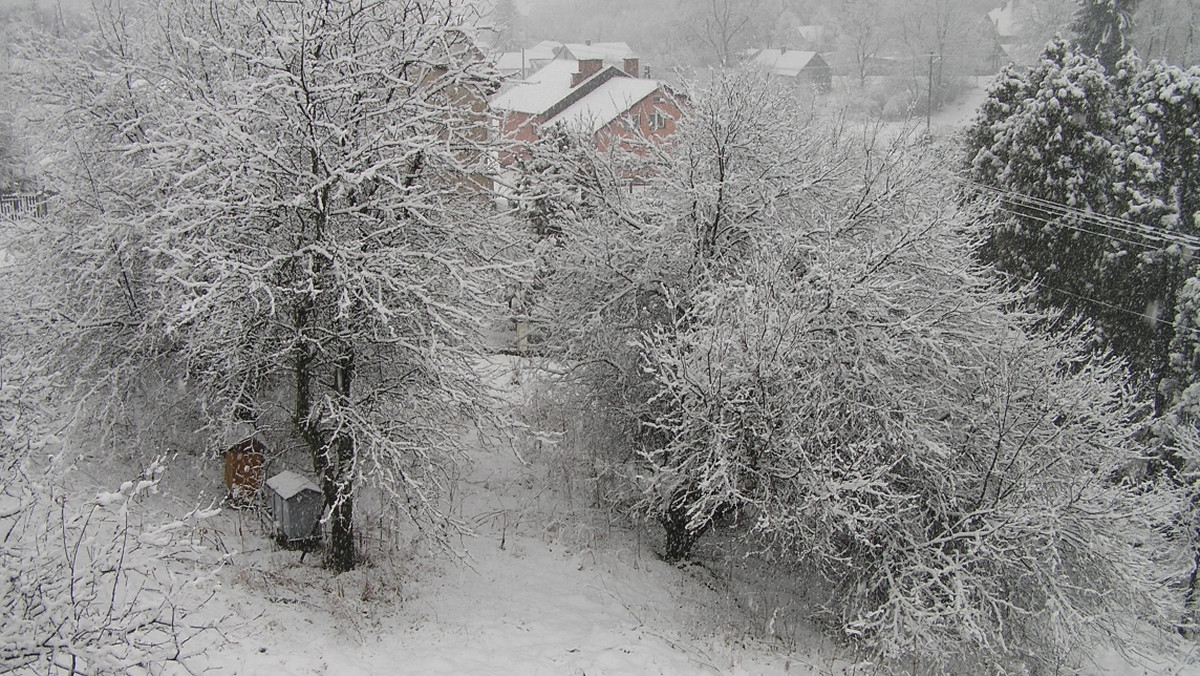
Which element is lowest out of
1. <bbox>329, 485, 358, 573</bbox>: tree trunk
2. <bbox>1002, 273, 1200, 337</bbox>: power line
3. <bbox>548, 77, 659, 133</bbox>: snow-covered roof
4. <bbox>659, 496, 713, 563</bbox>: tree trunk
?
<bbox>659, 496, 713, 563</bbox>: tree trunk

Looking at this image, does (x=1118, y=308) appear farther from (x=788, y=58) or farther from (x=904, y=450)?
(x=788, y=58)

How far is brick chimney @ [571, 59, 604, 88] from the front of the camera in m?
39.9

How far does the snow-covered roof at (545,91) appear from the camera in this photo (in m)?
38.5

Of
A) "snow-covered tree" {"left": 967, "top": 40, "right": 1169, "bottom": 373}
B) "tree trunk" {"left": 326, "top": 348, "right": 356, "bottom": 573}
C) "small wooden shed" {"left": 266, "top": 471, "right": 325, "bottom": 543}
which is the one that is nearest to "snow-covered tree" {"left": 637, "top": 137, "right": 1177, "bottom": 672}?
"tree trunk" {"left": 326, "top": 348, "right": 356, "bottom": 573}

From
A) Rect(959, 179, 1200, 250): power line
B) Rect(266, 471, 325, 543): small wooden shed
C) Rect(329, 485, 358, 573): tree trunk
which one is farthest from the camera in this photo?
Rect(959, 179, 1200, 250): power line

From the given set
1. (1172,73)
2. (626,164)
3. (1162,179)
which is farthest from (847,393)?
(1172,73)

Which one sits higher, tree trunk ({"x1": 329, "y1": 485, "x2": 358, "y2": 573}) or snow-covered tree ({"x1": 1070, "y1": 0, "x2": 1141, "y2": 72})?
snow-covered tree ({"x1": 1070, "y1": 0, "x2": 1141, "y2": 72})

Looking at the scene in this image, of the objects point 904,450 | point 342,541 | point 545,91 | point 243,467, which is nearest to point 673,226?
point 904,450

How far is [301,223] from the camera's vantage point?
8773 millimetres

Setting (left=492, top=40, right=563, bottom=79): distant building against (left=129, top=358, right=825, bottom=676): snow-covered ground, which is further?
(left=492, top=40, right=563, bottom=79): distant building

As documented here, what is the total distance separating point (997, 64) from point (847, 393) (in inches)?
2219

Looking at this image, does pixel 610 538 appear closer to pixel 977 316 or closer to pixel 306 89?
pixel 977 316

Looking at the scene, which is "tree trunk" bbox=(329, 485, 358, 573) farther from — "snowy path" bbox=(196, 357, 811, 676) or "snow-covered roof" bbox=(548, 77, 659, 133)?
"snow-covered roof" bbox=(548, 77, 659, 133)

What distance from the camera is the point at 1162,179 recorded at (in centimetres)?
1875
